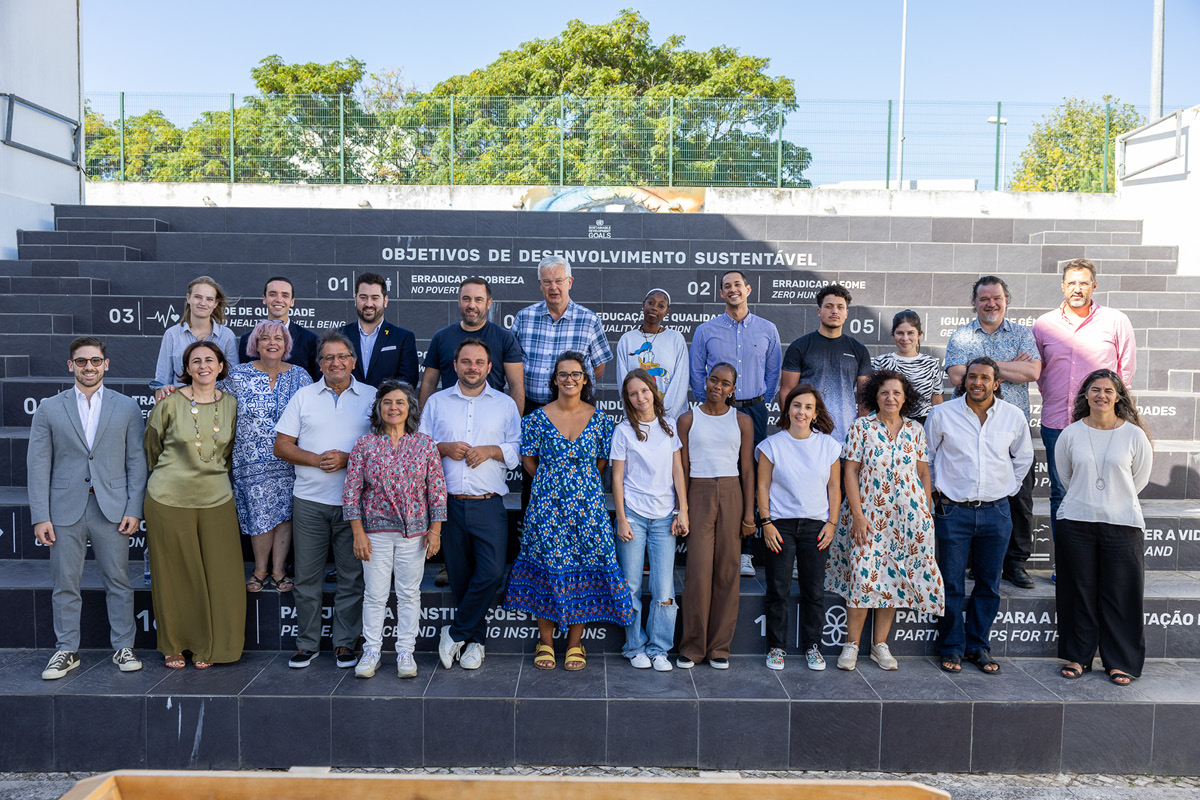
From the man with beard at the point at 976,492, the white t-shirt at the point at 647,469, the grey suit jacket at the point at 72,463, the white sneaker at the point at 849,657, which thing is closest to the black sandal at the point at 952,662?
the man with beard at the point at 976,492

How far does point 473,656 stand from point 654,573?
101cm

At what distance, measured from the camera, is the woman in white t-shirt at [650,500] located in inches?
152

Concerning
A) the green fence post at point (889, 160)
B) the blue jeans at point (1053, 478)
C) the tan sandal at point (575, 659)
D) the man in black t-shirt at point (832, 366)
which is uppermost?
the green fence post at point (889, 160)

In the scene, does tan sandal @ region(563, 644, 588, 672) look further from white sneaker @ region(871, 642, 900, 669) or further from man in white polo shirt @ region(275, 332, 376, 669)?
white sneaker @ region(871, 642, 900, 669)

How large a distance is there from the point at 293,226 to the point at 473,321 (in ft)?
15.9

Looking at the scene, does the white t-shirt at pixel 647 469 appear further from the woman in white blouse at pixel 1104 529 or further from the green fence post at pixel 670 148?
the green fence post at pixel 670 148

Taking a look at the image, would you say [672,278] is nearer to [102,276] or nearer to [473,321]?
[473,321]

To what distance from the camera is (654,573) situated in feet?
12.8

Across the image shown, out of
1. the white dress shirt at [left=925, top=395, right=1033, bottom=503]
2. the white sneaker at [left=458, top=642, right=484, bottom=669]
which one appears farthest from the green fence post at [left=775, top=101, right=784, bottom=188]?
the white sneaker at [left=458, top=642, right=484, bottom=669]

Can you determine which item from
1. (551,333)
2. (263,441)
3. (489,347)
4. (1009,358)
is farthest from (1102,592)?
(263,441)

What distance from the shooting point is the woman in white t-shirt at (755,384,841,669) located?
3.90m

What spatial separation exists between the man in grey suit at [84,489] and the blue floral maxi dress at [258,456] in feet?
1.55

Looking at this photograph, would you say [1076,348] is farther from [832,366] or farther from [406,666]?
[406,666]

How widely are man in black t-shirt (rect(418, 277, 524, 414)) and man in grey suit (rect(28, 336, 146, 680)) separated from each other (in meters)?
1.49
